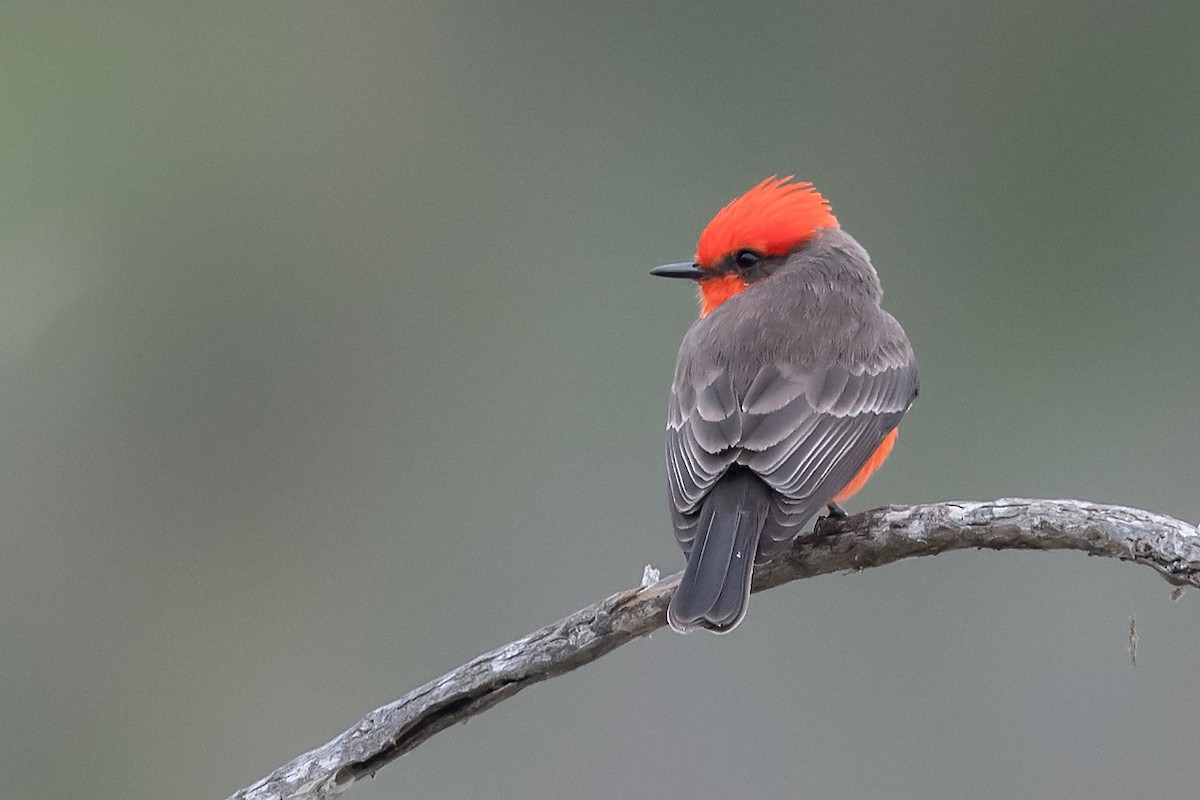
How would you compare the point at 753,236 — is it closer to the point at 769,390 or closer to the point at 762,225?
the point at 762,225

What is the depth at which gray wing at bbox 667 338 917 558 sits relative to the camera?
13.9 feet

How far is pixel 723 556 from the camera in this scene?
160 inches

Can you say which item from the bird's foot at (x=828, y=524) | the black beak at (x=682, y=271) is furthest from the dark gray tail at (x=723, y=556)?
the black beak at (x=682, y=271)

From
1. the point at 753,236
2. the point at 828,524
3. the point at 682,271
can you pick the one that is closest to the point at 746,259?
the point at 753,236

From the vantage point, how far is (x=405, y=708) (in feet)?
12.4

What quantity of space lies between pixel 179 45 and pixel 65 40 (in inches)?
30.5

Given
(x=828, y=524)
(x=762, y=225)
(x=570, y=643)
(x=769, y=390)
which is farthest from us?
(x=762, y=225)

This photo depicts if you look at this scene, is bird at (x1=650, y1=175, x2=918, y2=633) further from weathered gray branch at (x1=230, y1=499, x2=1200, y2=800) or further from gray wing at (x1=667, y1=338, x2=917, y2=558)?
weathered gray branch at (x1=230, y1=499, x2=1200, y2=800)

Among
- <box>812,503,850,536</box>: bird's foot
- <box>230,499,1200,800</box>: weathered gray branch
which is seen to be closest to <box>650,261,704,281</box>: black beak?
<box>812,503,850,536</box>: bird's foot

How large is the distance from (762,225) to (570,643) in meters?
2.10

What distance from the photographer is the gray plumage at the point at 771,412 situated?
4094mm

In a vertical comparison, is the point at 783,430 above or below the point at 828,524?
above

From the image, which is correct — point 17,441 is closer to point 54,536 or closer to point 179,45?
point 54,536

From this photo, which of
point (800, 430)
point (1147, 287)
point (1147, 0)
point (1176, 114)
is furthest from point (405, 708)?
point (1147, 0)
